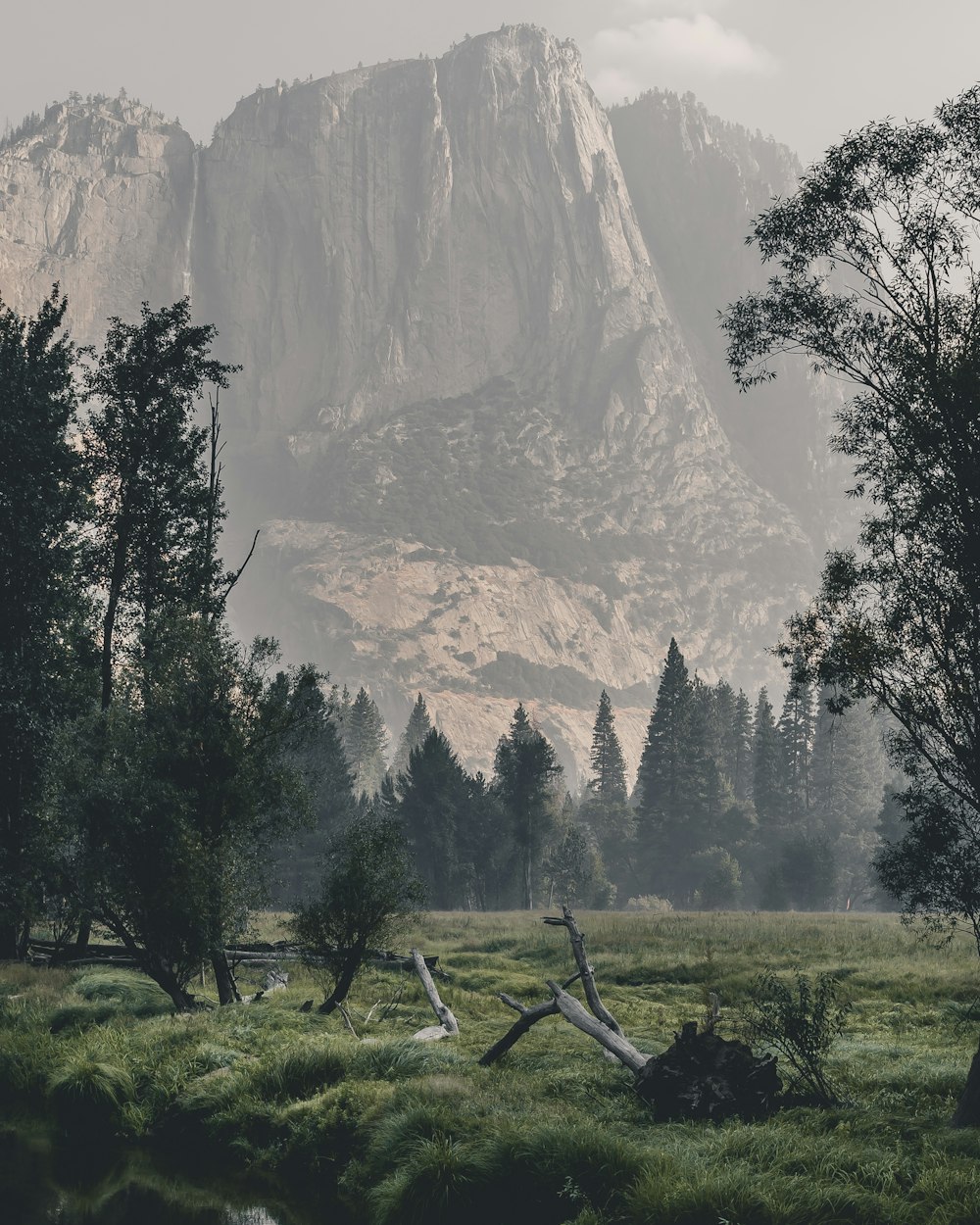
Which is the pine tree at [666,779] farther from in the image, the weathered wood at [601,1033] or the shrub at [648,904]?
the weathered wood at [601,1033]

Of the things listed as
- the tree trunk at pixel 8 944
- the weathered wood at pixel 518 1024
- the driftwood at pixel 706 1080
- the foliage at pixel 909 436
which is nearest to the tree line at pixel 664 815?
the tree trunk at pixel 8 944

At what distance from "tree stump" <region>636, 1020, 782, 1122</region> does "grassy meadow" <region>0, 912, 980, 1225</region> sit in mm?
488

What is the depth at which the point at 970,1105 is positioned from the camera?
54.4ft

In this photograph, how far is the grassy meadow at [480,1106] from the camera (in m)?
14.8

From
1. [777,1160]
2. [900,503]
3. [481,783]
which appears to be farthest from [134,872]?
[481,783]

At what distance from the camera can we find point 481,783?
370ft

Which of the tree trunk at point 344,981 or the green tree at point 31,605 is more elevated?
the green tree at point 31,605

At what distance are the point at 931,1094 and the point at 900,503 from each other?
33.6ft

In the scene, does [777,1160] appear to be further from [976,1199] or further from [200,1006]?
[200,1006]

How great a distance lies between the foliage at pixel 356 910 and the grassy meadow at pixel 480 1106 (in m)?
1.53

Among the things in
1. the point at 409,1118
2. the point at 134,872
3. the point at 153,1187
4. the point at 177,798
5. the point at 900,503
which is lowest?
the point at 153,1187

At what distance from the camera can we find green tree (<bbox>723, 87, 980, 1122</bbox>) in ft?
60.9

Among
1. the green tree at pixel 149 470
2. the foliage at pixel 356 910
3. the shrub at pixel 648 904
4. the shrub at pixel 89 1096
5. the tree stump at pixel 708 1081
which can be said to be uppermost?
the green tree at pixel 149 470

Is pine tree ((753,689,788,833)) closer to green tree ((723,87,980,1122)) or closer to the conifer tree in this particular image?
the conifer tree
